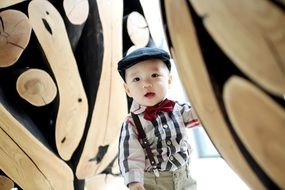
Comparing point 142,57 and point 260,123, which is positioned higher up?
point 142,57

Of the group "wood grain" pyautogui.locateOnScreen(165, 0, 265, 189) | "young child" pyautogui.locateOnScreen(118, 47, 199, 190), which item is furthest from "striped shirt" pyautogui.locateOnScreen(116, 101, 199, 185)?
"wood grain" pyautogui.locateOnScreen(165, 0, 265, 189)

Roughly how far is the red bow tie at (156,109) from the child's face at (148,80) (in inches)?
0.7

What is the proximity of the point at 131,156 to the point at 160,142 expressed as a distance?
0.05 meters

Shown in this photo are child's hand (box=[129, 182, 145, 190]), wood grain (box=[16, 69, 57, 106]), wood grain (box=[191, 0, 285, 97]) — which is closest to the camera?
wood grain (box=[191, 0, 285, 97])

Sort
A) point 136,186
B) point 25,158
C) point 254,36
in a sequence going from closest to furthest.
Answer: point 254,36
point 136,186
point 25,158

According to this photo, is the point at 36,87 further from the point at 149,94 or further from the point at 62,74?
the point at 149,94

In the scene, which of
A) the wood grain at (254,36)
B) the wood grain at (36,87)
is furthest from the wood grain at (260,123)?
the wood grain at (36,87)

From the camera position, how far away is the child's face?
59cm

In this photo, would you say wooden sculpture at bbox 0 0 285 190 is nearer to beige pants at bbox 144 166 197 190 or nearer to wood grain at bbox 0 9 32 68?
wood grain at bbox 0 9 32 68

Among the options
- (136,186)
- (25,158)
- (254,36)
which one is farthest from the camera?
(25,158)

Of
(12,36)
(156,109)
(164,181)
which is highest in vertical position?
(12,36)

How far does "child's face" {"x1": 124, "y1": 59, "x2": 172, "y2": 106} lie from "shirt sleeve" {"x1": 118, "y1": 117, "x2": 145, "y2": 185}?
0.19 ft

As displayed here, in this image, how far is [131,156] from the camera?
590mm

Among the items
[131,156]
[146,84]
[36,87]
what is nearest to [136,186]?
[131,156]
